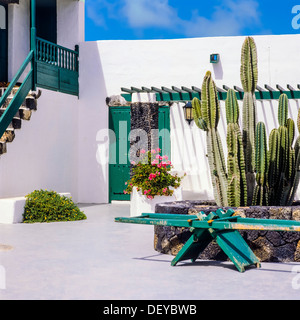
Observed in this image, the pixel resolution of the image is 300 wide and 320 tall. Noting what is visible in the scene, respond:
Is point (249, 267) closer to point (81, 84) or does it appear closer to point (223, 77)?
point (223, 77)

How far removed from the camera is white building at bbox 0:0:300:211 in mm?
12734

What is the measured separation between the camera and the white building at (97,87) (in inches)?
501

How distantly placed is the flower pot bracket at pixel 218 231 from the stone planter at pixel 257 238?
Result: 0.92 ft

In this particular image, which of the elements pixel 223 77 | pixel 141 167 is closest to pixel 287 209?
pixel 141 167

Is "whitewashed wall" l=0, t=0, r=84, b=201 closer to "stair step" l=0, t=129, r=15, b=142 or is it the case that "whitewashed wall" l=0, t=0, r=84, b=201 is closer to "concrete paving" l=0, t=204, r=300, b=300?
"stair step" l=0, t=129, r=15, b=142

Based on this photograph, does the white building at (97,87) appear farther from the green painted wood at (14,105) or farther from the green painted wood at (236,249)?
the green painted wood at (236,249)

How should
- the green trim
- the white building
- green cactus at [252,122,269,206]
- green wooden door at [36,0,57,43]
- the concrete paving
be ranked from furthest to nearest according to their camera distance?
green wooden door at [36,0,57,43]
the white building
the green trim
green cactus at [252,122,269,206]
the concrete paving

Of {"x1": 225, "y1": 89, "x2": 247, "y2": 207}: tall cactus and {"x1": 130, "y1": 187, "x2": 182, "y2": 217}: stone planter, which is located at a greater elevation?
{"x1": 225, "y1": 89, "x2": 247, "y2": 207}: tall cactus

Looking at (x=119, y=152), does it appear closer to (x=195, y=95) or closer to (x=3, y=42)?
(x=195, y=95)

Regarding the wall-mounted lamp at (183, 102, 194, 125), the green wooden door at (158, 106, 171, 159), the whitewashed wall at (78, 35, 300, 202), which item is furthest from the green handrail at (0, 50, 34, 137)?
the wall-mounted lamp at (183, 102, 194, 125)

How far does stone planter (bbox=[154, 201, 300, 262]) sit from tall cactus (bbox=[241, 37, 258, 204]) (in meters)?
1.01
